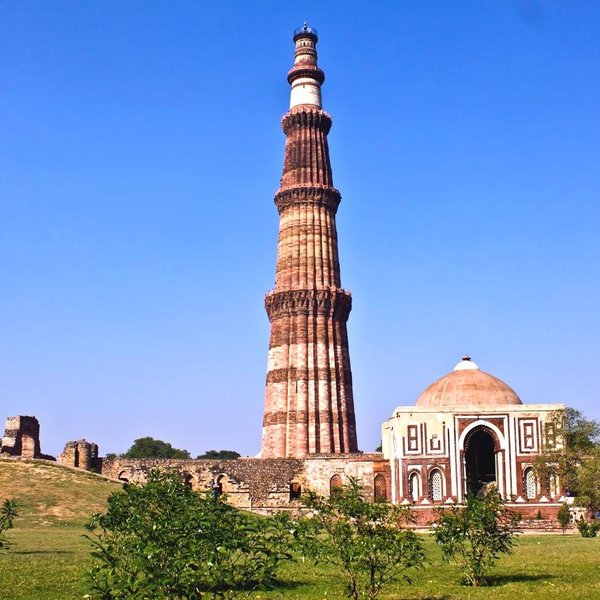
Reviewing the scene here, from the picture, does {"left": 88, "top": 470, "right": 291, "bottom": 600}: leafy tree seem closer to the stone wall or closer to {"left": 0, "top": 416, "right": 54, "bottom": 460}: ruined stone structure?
the stone wall

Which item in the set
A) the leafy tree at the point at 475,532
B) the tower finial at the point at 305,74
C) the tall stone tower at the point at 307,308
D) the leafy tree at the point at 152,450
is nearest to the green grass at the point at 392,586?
the leafy tree at the point at 475,532

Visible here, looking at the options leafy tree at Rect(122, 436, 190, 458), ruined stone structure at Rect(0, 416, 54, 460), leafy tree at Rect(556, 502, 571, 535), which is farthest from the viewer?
leafy tree at Rect(122, 436, 190, 458)

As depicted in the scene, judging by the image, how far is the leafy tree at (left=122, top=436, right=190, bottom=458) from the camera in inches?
3792

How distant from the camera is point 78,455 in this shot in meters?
48.9

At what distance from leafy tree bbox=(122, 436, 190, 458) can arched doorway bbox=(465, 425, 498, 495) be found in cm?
5491

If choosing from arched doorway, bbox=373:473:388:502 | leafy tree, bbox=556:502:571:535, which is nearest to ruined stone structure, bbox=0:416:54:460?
arched doorway, bbox=373:473:388:502

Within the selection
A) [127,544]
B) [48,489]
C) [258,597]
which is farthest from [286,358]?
[127,544]

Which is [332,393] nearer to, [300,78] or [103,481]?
[103,481]

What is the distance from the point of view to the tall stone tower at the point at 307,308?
49.6m

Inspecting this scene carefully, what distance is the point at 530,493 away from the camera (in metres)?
41.5

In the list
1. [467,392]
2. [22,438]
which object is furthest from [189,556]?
[22,438]

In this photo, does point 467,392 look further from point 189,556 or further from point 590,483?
point 189,556

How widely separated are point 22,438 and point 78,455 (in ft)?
10.8

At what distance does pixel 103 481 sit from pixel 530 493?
20478mm
